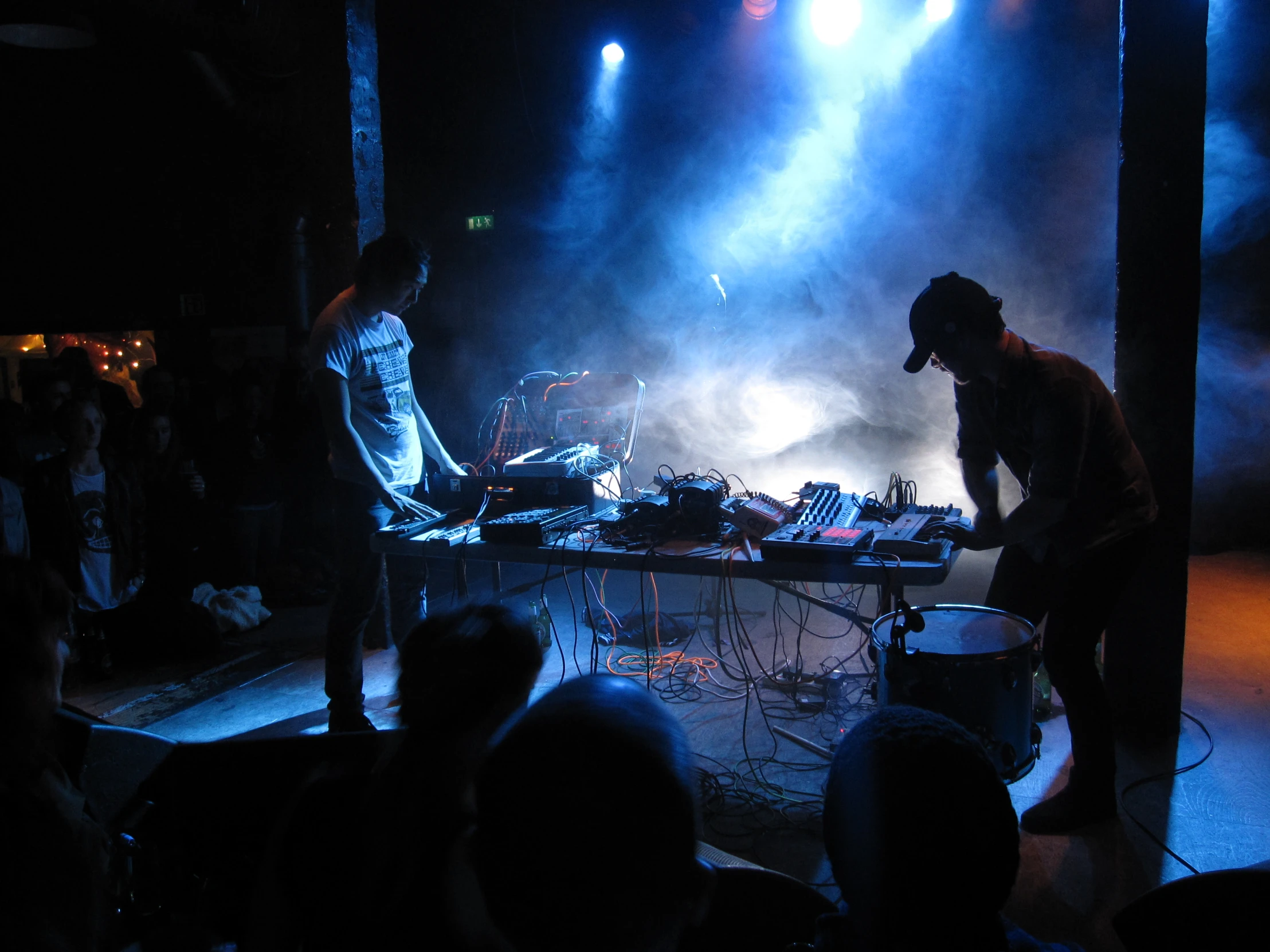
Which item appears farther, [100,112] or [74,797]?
[100,112]

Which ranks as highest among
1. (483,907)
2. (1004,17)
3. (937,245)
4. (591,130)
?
(1004,17)

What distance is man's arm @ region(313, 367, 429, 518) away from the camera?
3.22 m

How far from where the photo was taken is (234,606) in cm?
525

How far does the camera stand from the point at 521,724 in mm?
896

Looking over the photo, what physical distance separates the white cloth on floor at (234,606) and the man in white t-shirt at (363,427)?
209 centimetres

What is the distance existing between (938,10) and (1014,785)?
633 cm

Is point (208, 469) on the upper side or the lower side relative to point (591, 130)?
lower

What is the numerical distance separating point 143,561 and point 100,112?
17.7 feet

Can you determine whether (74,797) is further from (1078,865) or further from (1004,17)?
(1004,17)

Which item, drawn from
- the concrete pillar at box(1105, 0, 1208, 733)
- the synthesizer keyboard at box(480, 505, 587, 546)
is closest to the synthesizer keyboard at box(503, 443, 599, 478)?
the synthesizer keyboard at box(480, 505, 587, 546)

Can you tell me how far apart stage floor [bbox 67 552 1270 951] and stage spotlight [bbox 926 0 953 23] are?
15.4 feet

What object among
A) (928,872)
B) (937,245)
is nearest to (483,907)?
(928,872)

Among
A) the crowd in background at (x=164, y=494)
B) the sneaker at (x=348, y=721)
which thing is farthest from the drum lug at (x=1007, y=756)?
the crowd in background at (x=164, y=494)

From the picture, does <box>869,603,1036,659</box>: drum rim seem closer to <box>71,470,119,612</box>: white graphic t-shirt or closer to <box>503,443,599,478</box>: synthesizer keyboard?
<box>503,443,599,478</box>: synthesizer keyboard
